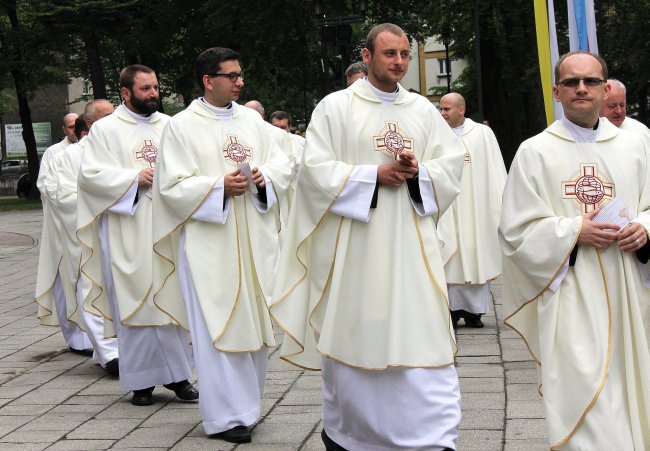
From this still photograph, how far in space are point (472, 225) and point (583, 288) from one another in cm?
598

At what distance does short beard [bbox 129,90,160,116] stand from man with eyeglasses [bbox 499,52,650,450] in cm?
348

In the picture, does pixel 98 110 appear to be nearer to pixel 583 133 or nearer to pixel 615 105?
pixel 615 105

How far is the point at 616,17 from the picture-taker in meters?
29.9

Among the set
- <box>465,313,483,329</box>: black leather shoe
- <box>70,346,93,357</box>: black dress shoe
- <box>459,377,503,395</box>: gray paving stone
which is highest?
<box>70,346,93,357</box>: black dress shoe

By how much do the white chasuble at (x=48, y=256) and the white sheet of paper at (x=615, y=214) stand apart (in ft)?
21.1

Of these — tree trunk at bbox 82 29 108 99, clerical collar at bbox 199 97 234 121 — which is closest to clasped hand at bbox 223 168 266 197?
clerical collar at bbox 199 97 234 121

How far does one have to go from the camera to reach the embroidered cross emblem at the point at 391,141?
6.09 metres

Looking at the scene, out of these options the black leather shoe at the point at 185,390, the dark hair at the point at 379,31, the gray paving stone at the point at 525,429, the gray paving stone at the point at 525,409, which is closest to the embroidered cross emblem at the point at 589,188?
the dark hair at the point at 379,31

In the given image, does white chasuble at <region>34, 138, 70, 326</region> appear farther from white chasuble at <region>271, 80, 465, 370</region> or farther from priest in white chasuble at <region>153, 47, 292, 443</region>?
white chasuble at <region>271, 80, 465, 370</region>

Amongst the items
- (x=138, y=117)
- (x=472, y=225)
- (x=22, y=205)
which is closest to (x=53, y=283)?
(x=138, y=117)

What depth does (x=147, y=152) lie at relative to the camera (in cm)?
831

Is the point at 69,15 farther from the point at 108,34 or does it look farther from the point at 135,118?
the point at 135,118

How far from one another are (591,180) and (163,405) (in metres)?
3.66

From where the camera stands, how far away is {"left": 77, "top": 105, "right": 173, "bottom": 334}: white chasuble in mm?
8195
